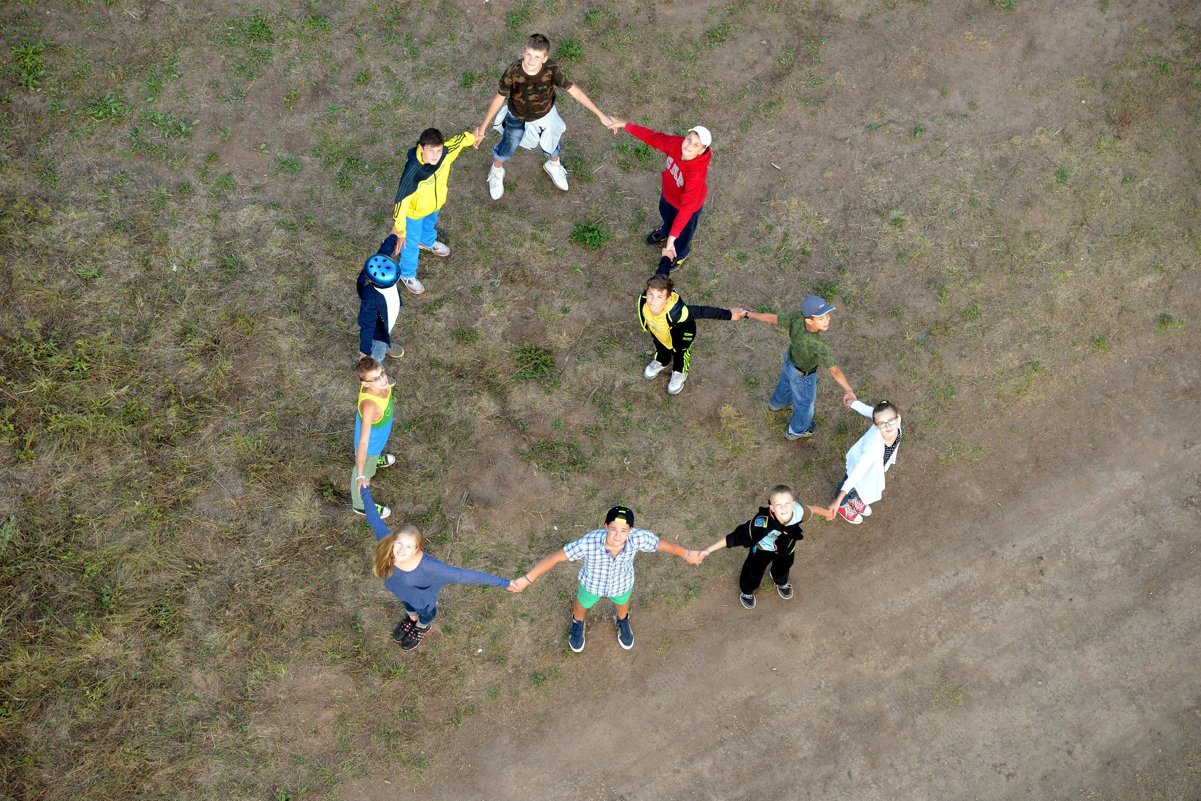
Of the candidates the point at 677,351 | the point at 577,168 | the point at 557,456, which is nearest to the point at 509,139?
the point at 577,168

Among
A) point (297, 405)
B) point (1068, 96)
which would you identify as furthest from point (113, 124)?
point (1068, 96)

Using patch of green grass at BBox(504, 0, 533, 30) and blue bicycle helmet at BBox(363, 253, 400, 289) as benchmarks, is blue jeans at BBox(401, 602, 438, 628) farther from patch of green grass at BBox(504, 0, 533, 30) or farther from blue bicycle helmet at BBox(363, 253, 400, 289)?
patch of green grass at BBox(504, 0, 533, 30)

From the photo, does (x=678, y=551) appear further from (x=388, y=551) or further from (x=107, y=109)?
(x=107, y=109)

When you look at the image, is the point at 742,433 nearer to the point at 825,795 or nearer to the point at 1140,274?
the point at 825,795

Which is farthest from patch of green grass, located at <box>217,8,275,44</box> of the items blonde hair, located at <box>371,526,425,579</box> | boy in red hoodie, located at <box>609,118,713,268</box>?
blonde hair, located at <box>371,526,425,579</box>

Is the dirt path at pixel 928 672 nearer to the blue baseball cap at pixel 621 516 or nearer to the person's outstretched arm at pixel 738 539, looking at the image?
the person's outstretched arm at pixel 738 539

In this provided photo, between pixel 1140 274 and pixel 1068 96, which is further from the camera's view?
pixel 1068 96

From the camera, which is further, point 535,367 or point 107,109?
point 107,109

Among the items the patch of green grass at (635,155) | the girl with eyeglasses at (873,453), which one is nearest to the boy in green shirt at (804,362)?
the girl with eyeglasses at (873,453)
